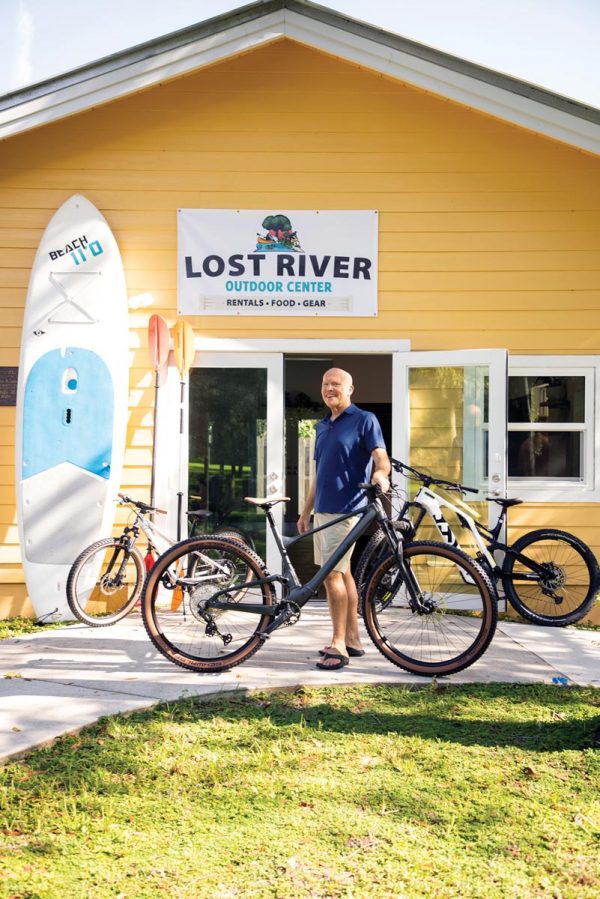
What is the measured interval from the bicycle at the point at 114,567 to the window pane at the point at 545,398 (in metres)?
2.43

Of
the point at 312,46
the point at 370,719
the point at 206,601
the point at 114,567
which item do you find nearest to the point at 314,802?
the point at 370,719

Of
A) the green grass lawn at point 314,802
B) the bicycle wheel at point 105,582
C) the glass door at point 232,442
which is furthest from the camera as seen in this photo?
the glass door at point 232,442

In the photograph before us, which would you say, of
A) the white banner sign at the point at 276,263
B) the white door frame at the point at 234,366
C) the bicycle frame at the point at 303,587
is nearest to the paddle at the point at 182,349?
the white door frame at the point at 234,366

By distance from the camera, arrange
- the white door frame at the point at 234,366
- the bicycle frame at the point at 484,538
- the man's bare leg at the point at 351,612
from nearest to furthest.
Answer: the man's bare leg at the point at 351,612 → the bicycle frame at the point at 484,538 → the white door frame at the point at 234,366

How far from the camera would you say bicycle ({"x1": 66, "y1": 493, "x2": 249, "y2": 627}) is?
18.6ft

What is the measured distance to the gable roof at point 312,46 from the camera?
18.9 feet

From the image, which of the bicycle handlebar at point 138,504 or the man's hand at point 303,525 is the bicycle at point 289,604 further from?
the bicycle handlebar at point 138,504

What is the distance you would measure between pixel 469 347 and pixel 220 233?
2.10m

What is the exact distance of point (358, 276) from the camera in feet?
21.0

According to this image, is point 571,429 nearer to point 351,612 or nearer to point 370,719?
point 351,612

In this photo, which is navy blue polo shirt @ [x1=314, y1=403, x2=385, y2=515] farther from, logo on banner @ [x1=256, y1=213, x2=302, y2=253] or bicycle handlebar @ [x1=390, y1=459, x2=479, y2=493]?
logo on banner @ [x1=256, y1=213, x2=302, y2=253]

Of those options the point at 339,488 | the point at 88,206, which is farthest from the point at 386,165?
the point at 339,488

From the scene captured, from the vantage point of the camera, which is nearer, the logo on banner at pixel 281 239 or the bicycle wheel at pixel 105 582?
the bicycle wheel at pixel 105 582

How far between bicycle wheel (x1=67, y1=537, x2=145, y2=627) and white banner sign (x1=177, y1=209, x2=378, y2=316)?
6.26 ft
